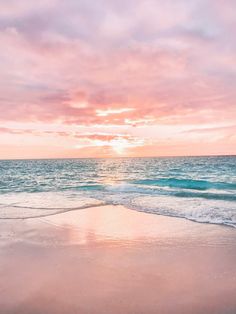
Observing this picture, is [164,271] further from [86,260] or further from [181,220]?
[181,220]

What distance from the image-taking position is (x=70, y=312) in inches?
187

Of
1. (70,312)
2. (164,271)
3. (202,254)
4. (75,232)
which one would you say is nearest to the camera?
(70,312)

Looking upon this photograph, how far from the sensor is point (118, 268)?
659 cm

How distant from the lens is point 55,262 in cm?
700

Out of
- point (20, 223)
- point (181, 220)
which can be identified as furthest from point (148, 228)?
point (20, 223)

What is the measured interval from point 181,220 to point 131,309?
707 cm

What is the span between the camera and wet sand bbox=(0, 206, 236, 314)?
501cm

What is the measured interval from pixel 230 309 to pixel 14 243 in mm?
6002

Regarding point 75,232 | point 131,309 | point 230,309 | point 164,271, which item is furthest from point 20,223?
point 230,309

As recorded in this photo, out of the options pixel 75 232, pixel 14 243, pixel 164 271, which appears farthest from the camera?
pixel 75 232

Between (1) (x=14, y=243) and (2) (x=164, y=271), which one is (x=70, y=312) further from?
(1) (x=14, y=243)

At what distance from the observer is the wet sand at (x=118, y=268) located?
5.01m

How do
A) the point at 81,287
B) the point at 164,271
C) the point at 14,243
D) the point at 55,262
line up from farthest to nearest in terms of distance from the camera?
the point at 14,243 → the point at 55,262 → the point at 164,271 → the point at 81,287

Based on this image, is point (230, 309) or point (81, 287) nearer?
point (230, 309)
